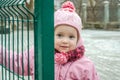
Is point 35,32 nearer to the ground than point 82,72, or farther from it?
farther from it

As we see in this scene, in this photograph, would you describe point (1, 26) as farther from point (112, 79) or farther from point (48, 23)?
point (112, 79)

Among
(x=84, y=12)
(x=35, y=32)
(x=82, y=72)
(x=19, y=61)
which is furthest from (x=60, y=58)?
(x=84, y=12)

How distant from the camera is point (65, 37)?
269 centimetres

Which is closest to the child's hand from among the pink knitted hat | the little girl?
the little girl

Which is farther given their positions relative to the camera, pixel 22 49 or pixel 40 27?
pixel 22 49

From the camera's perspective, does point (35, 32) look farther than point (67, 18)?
No

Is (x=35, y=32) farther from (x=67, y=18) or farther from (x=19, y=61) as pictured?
(x=67, y=18)

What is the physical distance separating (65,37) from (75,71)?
25 cm

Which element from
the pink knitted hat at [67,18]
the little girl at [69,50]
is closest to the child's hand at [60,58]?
the little girl at [69,50]

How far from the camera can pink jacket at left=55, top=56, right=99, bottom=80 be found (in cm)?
278

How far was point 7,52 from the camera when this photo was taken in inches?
107

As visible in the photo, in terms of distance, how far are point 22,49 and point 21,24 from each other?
0.20m

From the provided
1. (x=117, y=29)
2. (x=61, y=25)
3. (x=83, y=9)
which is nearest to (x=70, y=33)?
(x=61, y=25)

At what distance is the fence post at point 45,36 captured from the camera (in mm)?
1898
